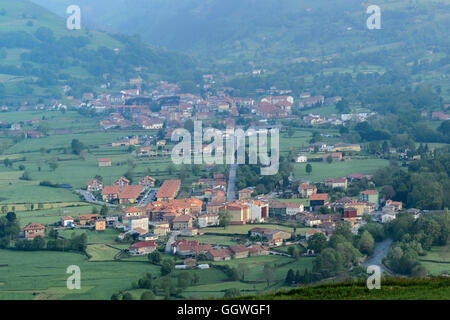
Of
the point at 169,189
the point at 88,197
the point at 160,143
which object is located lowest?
the point at 88,197

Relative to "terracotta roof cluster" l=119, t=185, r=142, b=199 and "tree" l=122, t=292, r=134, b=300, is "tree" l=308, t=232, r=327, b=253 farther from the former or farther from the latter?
"terracotta roof cluster" l=119, t=185, r=142, b=199

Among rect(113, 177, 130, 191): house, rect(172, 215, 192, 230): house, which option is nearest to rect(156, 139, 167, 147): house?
rect(113, 177, 130, 191): house

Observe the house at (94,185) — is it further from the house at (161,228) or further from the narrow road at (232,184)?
the house at (161,228)

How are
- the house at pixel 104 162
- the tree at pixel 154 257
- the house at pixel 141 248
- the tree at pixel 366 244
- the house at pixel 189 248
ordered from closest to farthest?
the tree at pixel 154 257 → the tree at pixel 366 244 → the house at pixel 189 248 → the house at pixel 141 248 → the house at pixel 104 162

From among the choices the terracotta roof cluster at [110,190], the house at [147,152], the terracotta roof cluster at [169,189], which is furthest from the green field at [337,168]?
the house at [147,152]

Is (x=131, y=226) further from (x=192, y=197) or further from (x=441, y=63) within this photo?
(x=441, y=63)

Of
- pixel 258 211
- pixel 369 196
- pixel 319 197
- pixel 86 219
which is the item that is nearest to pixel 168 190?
pixel 86 219

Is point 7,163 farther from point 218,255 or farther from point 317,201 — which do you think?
point 218,255
